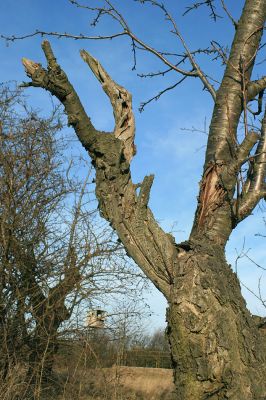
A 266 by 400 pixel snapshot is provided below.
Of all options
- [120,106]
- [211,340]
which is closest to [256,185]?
[120,106]

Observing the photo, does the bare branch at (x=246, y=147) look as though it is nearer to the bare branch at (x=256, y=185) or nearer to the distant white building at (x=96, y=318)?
the bare branch at (x=256, y=185)

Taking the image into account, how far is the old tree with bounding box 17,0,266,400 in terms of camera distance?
9.73 feet

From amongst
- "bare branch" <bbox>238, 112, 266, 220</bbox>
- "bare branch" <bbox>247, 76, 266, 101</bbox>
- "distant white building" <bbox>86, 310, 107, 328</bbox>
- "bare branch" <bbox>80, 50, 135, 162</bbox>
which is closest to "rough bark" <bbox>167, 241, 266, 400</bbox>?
"bare branch" <bbox>238, 112, 266, 220</bbox>

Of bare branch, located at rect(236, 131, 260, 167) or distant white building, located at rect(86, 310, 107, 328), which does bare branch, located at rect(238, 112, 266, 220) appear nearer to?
bare branch, located at rect(236, 131, 260, 167)

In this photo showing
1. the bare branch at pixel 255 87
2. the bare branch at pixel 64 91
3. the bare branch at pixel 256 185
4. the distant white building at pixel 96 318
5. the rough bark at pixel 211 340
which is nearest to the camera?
the rough bark at pixel 211 340

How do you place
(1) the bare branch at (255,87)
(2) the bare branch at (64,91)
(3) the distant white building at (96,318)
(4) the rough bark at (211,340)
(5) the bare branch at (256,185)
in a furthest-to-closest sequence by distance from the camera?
(3) the distant white building at (96,318) → (1) the bare branch at (255,87) → (5) the bare branch at (256,185) → (2) the bare branch at (64,91) → (4) the rough bark at (211,340)

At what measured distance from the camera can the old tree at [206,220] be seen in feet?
9.73

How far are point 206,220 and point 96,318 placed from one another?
7.61 m

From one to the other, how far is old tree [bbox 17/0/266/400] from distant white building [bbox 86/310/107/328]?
7.29 metres

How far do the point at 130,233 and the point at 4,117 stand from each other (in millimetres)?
7764

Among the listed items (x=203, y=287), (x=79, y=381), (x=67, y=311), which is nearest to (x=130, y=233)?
(x=203, y=287)

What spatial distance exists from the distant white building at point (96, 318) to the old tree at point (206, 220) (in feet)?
23.9

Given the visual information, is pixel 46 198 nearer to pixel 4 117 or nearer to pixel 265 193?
pixel 4 117

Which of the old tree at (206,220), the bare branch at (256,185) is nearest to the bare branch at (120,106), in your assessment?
the old tree at (206,220)
